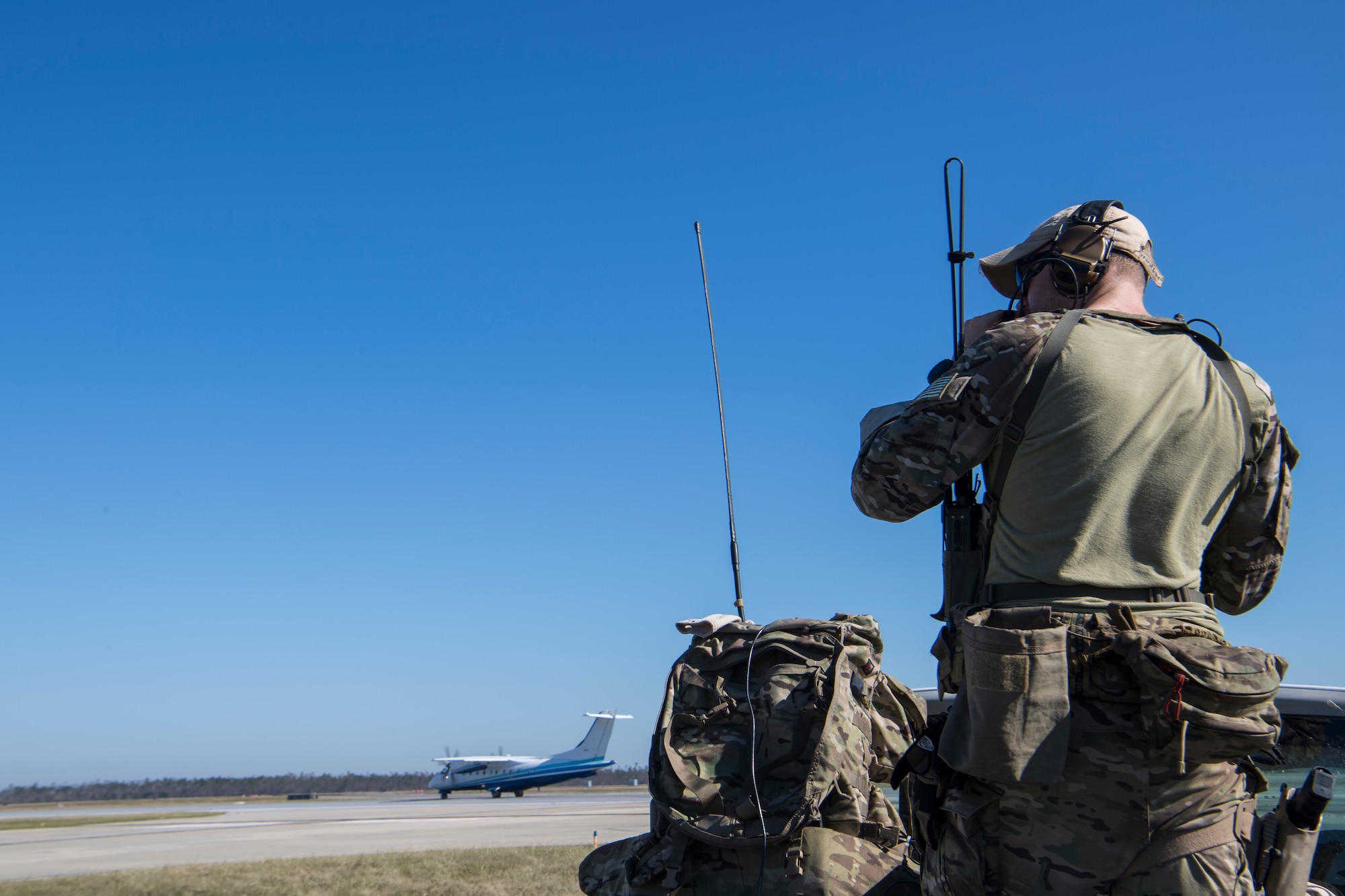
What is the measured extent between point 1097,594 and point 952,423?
0.52m

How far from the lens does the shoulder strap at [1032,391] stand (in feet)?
8.14

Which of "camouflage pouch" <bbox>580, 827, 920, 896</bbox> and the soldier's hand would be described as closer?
the soldier's hand

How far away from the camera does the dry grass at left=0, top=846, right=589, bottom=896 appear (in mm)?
10062

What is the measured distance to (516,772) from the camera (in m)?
59.2

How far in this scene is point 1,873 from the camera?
553 inches

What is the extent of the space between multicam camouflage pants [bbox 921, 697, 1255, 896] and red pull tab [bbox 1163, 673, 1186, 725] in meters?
0.12

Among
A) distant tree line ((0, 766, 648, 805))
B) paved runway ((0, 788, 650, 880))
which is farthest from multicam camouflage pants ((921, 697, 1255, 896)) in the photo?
distant tree line ((0, 766, 648, 805))

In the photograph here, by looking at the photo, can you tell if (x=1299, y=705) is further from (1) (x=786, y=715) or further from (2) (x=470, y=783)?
(2) (x=470, y=783)

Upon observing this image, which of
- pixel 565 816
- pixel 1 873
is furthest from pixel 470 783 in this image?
pixel 1 873

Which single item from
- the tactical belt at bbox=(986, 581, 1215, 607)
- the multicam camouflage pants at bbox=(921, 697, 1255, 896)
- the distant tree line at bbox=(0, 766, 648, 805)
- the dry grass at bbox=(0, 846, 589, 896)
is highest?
the tactical belt at bbox=(986, 581, 1215, 607)

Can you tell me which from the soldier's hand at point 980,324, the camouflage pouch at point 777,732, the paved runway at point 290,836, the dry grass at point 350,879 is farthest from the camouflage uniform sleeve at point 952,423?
the paved runway at point 290,836

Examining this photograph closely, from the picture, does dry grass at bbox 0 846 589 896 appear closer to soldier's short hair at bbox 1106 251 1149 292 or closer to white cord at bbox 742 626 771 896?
white cord at bbox 742 626 771 896

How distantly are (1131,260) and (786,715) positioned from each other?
1825 mm

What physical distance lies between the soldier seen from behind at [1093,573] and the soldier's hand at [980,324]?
0.01 meters
